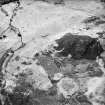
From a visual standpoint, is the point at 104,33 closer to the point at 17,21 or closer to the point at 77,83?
the point at 77,83

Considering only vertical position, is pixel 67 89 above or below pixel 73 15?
below

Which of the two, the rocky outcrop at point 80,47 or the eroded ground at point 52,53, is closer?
the eroded ground at point 52,53

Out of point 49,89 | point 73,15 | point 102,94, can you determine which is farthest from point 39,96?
point 73,15

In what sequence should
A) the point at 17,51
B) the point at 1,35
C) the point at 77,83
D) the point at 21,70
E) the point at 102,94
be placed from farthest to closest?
the point at 1,35 < the point at 17,51 < the point at 21,70 < the point at 77,83 < the point at 102,94

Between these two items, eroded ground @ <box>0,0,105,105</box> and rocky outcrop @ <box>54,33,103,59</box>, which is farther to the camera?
rocky outcrop @ <box>54,33,103,59</box>

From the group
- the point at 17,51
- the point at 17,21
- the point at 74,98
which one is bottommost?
the point at 74,98

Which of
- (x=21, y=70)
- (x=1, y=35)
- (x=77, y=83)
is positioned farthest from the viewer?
(x=1, y=35)

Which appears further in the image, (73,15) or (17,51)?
(73,15)
